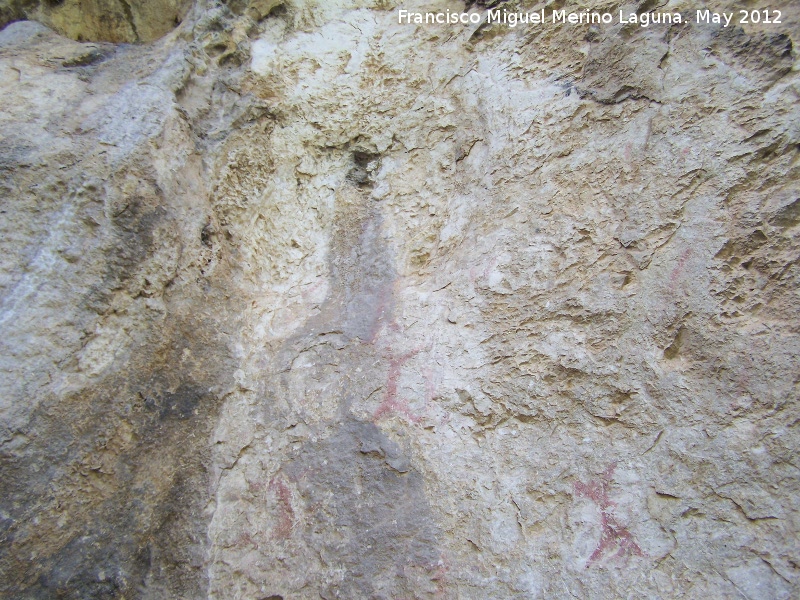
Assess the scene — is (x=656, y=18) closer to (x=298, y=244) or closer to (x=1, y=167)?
(x=298, y=244)

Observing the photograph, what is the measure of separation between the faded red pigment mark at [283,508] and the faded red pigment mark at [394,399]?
449mm

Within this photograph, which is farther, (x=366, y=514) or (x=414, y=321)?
(x=414, y=321)

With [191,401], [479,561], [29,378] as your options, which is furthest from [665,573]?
[29,378]

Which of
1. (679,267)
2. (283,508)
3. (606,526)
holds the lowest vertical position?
(283,508)

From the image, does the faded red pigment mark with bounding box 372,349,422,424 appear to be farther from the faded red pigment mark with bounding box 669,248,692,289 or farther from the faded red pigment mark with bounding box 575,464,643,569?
the faded red pigment mark with bounding box 669,248,692,289

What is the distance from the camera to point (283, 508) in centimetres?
185

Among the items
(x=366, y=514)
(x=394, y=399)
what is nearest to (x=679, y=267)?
(x=394, y=399)

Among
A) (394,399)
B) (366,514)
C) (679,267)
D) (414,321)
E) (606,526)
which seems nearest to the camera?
(606,526)

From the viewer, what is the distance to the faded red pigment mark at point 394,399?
6.18ft

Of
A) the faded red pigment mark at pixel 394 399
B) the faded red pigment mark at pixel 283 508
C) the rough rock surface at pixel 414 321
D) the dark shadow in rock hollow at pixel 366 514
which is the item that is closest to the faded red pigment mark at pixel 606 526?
the rough rock surface at pixel 414 321

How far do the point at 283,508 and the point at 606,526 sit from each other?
1.17 metres

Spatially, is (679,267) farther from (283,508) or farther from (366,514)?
(283,508)

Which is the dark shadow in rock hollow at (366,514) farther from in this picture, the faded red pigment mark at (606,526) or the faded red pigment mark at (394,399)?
the faded red pigment mark at (606,526)

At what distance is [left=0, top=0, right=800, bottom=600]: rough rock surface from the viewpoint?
153 centimetres
